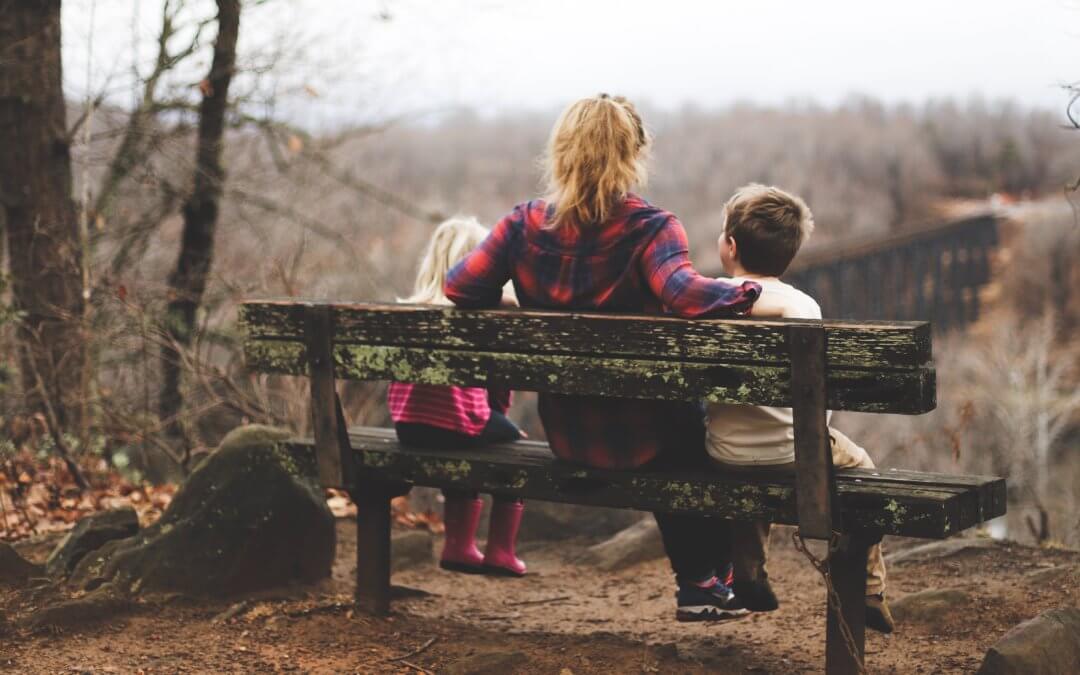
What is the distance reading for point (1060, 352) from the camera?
43.2 metres

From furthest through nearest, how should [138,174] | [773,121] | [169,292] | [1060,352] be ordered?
[773,121], [1060,352], [138,174], [169,292]

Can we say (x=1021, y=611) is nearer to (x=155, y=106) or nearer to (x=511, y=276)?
(x=511, y=276)

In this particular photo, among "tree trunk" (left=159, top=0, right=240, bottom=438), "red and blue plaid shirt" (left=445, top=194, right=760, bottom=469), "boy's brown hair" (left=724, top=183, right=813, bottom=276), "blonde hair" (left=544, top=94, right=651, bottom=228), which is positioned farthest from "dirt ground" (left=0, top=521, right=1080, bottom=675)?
"tree trunk" (left=159, top=0, right=240, bottom=438)

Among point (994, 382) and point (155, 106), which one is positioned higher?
point (155, 106)

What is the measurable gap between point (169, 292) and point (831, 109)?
2952 inches

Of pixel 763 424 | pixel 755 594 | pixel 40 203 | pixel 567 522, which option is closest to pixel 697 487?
pixel 763 424

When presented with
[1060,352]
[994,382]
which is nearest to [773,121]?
[1060,352]

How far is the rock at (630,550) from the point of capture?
5.54 meters

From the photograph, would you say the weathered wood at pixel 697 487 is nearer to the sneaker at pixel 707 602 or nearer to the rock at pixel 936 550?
the sneaker at pixel 707 602

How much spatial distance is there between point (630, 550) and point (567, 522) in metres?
0.76

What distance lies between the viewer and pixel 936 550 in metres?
5.22

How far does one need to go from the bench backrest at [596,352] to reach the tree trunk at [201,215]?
394 centimetres

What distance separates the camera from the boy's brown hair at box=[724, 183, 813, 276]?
11.5ft

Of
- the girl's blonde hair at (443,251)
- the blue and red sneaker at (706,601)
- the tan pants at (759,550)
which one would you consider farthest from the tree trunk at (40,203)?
the tan pants at (759,550)
